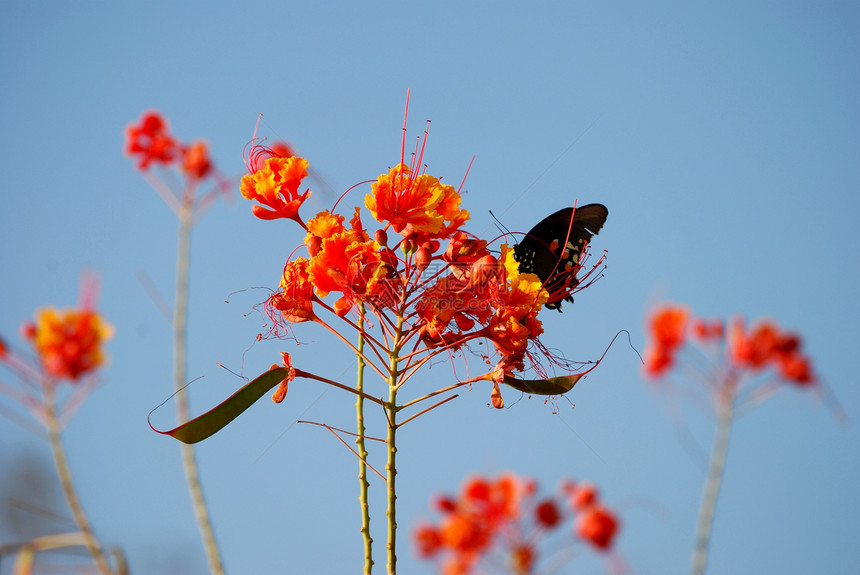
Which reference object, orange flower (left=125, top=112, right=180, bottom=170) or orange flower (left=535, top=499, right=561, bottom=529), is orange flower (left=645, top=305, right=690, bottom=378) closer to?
orange flower (left=535, top=499, right=561, bottom=529)

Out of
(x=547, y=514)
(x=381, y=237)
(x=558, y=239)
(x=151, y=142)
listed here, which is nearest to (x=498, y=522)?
(x=547, y=514)

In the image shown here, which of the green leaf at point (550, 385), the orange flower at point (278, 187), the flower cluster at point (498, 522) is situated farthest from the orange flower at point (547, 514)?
the orange flower at point (278, 187)

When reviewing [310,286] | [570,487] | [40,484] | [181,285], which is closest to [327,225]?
[310,286]

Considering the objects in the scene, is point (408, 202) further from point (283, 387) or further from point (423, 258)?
point (283, 387)

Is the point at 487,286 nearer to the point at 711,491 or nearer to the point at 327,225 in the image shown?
the point at 327,225

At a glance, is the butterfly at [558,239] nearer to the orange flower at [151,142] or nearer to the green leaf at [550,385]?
the green leaf at [550,385]

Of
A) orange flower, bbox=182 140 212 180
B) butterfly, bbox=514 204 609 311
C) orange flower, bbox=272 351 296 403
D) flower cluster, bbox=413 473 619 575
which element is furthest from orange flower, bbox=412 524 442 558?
orange flower, bbox=182 140 212 180
